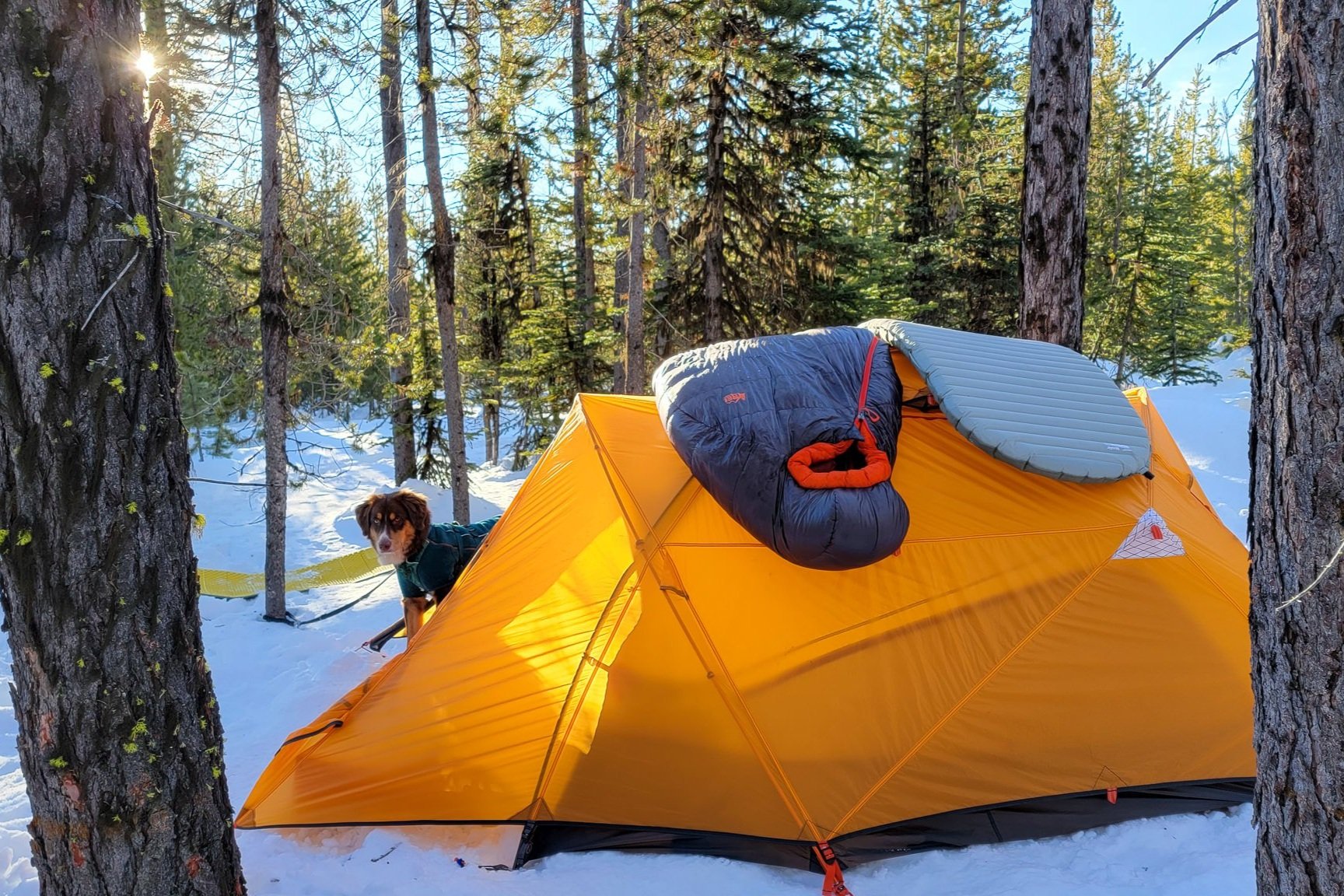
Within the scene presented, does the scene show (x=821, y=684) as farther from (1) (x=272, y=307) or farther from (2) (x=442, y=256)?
(2) (x=442, y=256)

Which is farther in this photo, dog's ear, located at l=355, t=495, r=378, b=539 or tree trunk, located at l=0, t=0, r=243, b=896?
dog's ear, located at l=355, t=495, r=378, b=539

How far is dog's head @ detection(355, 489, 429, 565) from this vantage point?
16.1 feet

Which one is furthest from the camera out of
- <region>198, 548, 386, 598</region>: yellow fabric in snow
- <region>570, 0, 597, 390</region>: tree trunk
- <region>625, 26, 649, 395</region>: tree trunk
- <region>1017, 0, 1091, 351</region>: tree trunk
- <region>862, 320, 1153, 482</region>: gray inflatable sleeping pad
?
<region>570, 0, 597, 390</region>: tree trunk

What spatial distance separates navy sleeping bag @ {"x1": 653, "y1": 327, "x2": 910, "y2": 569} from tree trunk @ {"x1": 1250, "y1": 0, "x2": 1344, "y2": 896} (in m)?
1.55

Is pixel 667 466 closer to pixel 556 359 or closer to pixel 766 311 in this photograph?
pixel 766 311

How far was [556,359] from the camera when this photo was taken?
1527 cm

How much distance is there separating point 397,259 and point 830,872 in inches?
388

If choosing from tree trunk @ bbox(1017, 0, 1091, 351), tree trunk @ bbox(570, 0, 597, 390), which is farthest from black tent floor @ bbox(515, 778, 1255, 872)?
tree trunk @ bbox(570, 0, 597, 390)

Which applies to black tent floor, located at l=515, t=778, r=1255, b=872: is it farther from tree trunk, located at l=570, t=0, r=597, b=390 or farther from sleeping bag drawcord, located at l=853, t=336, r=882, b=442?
tree trunk, located at l=570, t=0, r=597, b=390

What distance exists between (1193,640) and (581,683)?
2.89m

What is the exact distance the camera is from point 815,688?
371cm

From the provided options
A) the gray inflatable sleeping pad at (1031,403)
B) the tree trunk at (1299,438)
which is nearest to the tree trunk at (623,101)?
the gray inflatable sleeping pad at (1031,403)

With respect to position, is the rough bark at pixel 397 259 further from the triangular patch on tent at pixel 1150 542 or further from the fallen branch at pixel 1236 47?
the fallen branch at pixel 1236 47

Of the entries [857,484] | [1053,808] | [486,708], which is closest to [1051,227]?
[857,484]
